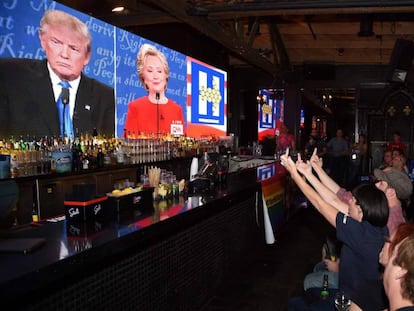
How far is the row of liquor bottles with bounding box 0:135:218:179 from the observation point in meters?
4.27

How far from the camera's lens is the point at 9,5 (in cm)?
452

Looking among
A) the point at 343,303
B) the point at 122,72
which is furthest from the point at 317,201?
the point at 122,72

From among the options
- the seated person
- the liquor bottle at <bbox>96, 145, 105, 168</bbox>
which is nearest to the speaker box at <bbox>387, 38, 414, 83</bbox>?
the liquor bottle at <bbox>96, 145, 105, 168</bbox>

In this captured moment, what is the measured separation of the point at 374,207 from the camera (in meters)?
2.43

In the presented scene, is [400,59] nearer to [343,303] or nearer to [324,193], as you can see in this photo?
[324,193]

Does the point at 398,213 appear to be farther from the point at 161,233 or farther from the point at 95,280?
the point at 95,280

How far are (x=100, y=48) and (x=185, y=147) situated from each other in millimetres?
2352

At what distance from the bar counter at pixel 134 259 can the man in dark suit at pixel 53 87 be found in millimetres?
2432

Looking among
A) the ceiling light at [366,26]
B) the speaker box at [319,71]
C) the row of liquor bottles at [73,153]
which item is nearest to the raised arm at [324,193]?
the row of liquor bottles at [73,153]

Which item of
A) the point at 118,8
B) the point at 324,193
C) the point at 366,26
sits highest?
the point at 118,8

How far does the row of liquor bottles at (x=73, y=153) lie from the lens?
427 centimetres

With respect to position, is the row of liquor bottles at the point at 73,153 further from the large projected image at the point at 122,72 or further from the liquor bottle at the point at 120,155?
the large projected image at the point at 122,72

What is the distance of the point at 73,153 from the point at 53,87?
1.00m

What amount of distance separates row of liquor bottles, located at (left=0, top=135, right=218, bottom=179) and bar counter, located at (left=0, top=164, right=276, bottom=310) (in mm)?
1847
